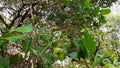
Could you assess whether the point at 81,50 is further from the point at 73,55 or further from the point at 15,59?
the point at 15,59

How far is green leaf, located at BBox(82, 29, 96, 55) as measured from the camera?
2.20 feet

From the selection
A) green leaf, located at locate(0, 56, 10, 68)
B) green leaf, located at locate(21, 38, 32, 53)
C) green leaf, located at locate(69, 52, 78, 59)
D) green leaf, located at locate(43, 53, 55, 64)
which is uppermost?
green leaf, located at locate(21, 38, 32, 53)

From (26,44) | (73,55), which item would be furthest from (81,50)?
(26,44)

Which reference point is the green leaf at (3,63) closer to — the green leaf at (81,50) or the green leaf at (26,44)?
the green leaf at (26,44)

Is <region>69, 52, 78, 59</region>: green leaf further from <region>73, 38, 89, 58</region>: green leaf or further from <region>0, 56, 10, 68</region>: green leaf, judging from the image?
<region>0, 56, 10, 68</region>: green leaf

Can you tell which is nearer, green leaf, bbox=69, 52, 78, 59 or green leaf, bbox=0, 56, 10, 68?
green leaf, bbox=0, 56, 10, 68

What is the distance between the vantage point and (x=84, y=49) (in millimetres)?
732

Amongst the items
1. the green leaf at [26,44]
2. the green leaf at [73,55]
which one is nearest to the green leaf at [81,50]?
the green leaf at [73,55]

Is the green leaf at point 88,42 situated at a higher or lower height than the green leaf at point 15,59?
higher

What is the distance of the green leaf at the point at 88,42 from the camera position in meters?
0.67

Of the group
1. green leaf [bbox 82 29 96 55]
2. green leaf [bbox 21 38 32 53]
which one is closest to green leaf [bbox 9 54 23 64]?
green leaf [bbox 21 38 32 53]

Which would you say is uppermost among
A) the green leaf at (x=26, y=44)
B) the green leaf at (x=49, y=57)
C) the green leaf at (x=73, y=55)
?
the green leaf at (x=26, y=44)

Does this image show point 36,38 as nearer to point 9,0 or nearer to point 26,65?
point 26,65

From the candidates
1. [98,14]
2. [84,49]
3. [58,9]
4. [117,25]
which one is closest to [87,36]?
[84,49]
